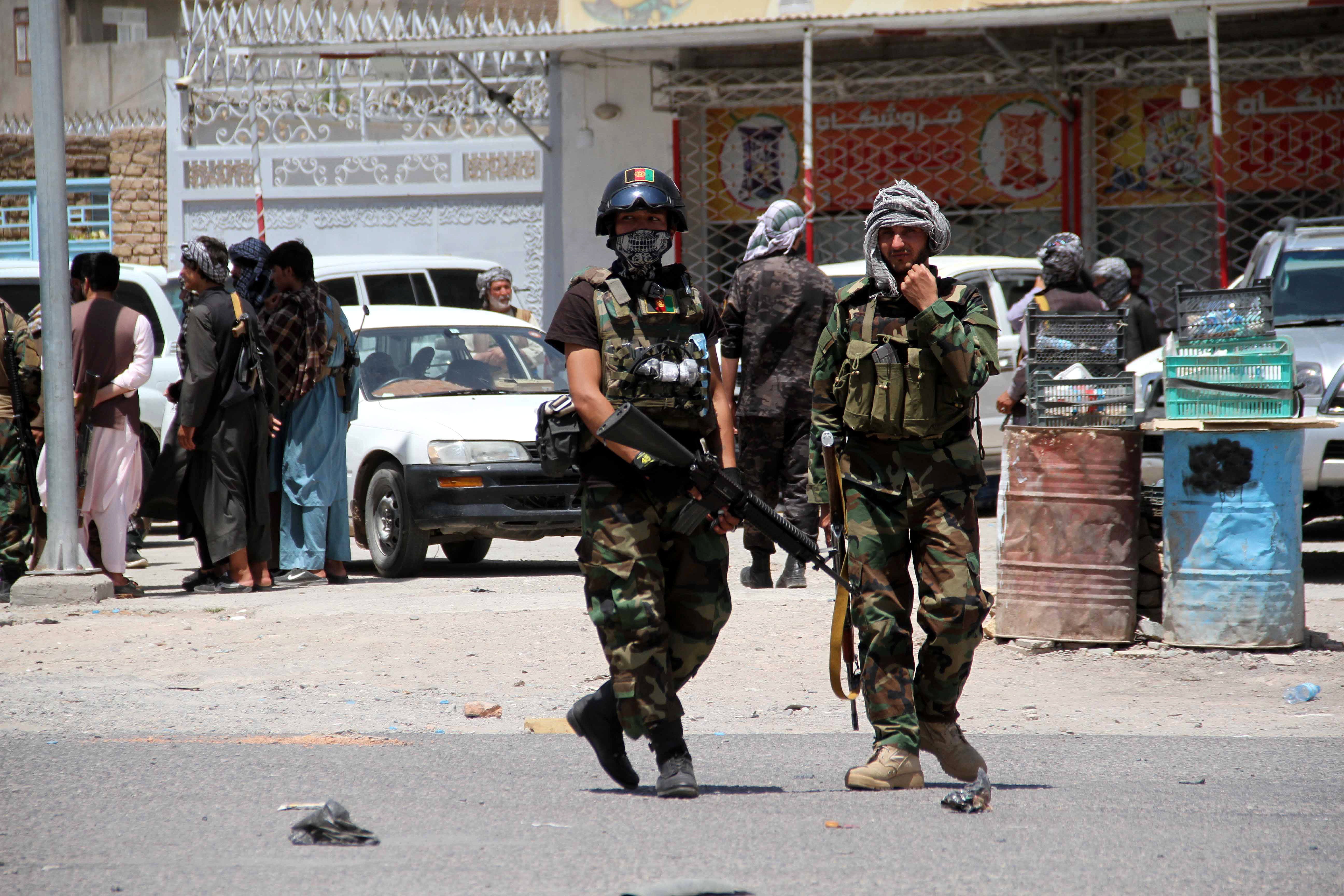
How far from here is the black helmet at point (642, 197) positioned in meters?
4.50

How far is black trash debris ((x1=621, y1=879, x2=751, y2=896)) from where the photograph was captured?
3.40 metres

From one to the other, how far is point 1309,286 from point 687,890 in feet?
23.8

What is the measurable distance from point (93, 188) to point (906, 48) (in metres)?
10.0

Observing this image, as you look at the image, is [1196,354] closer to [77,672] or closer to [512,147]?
[77,672]

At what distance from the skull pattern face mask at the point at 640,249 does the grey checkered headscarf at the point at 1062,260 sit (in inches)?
170

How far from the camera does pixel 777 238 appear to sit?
8117 mm

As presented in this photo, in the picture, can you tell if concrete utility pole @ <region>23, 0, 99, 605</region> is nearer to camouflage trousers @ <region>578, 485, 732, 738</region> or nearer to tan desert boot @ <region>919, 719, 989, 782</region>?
camouflage trousers @ <region>578, 485, 732, 738</region>


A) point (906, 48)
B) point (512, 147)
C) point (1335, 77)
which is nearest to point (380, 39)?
point (512, 147)

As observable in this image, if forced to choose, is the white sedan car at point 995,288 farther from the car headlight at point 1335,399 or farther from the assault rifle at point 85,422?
the assault rifle at point 85,422

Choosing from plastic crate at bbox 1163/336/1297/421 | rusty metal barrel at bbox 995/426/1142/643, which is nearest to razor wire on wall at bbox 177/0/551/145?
rusty metal barrel at bbox 995/426/1142/643

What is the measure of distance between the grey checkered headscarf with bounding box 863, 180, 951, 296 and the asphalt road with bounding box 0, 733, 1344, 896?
1.51 m

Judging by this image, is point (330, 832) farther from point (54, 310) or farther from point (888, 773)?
point (54, 310)

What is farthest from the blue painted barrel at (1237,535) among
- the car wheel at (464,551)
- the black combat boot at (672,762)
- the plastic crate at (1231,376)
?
the car wheel at (464,551)

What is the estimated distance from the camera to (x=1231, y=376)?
21.8ft
